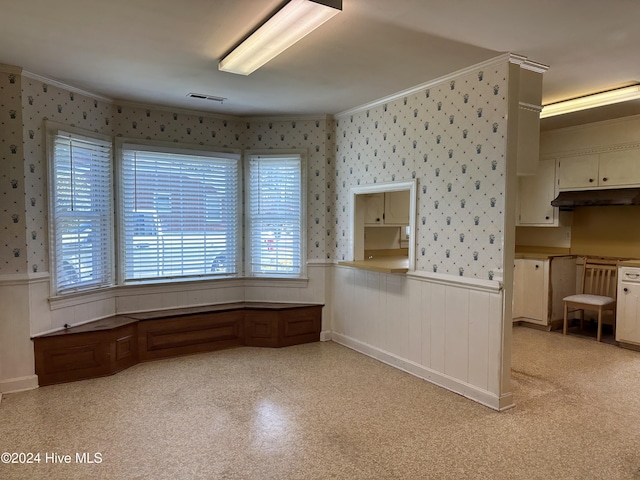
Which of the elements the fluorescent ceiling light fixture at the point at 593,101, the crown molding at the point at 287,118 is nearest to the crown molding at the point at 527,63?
the fluorescent ceiling light fixture at the point at 593,101

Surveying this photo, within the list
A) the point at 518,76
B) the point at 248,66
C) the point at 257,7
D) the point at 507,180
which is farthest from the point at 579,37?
the point at 248,66

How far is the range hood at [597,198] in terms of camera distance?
488 cm

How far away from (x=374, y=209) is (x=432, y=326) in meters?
1.60

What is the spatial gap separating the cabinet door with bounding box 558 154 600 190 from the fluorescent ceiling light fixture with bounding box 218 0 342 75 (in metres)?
4.28

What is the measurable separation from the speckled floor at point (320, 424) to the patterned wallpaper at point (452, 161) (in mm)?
1129

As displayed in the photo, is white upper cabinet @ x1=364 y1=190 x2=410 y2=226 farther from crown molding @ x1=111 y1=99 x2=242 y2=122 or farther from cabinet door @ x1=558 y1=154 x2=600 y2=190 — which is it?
cabinet door @ x1=558 y1=154 x2=600 y2=190

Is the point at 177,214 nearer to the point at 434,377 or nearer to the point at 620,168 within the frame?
the point at 434,377

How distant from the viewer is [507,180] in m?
3.19

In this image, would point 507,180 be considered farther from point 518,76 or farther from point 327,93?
point 327,93

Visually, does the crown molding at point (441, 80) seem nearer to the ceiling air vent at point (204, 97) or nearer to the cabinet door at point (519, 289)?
the ceiling air vent at point (204, 97)

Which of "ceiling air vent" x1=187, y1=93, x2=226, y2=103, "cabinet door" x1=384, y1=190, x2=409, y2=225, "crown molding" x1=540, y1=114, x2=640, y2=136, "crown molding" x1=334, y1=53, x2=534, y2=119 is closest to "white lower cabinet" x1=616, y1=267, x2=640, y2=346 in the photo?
"crown molding" x1=540, y1=114, x2=640, y2=136

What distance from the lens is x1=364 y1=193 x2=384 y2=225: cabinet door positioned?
4871 mm

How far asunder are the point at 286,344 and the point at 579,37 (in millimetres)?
3840

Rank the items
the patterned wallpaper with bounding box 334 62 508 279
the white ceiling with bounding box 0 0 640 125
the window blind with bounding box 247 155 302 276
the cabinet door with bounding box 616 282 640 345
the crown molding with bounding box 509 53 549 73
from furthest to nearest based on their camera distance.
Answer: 1. the window blind with bounding box 247 155 302 276
2. the cabinet door with bounding box 616 282 640 345
3. the patterned wallpaper with bounding box 334 62 508 279
4. the crown molding with bounding box 509 53 549 73
5. the white ceiling with bounding box 0 0 640 125
